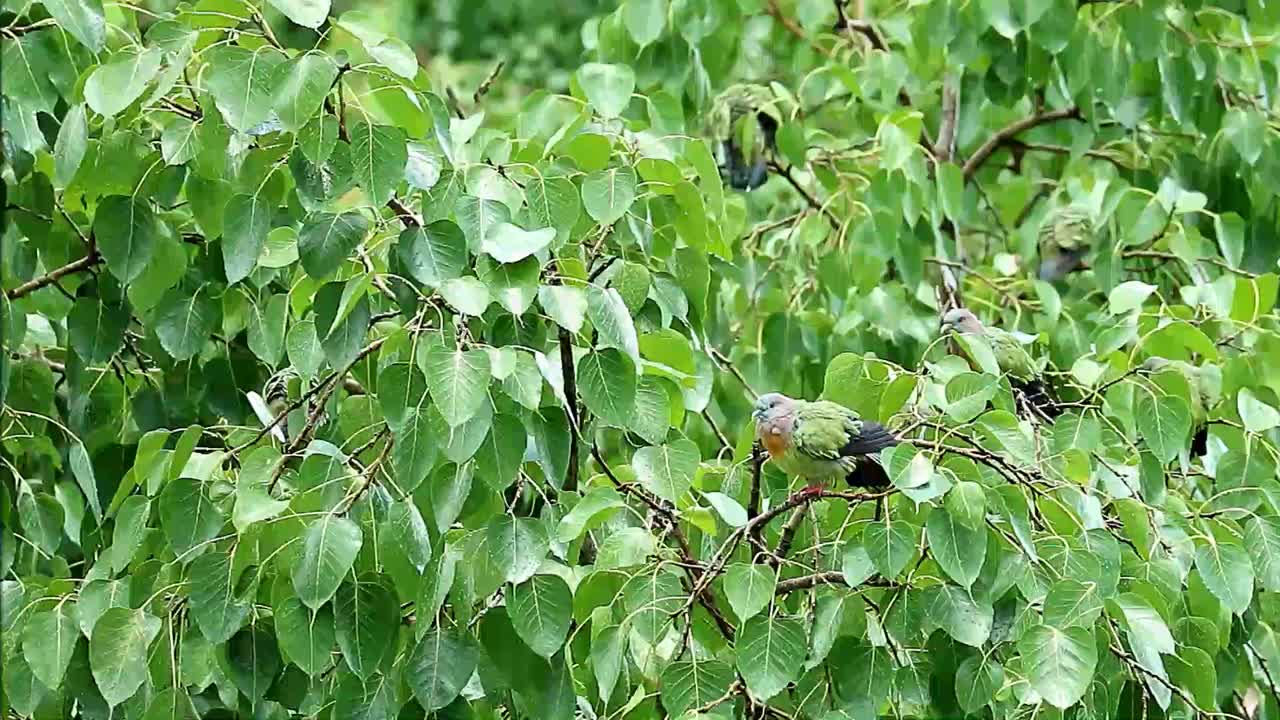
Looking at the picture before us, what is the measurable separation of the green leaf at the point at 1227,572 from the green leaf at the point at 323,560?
0.80 metres

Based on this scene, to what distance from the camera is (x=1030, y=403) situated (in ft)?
5.89

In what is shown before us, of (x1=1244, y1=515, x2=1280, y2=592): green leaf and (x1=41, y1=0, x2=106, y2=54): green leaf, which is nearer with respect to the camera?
(x1=41, y1=0, x2=106, y2=54): green leaf

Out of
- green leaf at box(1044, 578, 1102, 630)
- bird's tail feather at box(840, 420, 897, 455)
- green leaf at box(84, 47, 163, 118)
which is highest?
green leaf at box(84, 47, 163, 118)

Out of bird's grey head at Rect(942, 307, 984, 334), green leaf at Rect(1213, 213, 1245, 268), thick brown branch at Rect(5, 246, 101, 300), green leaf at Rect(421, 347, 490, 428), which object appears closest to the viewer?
green leaf at Rect(421, 347, 490, 428)

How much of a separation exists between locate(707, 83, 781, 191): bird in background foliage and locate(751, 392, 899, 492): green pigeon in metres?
0.95

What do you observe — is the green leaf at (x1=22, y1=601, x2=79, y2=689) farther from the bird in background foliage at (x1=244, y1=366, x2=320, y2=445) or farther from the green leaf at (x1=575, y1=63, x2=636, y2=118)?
the green leaf at (x1=575, y1=63, x2=636, y2=118)

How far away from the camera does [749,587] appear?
4.48ft

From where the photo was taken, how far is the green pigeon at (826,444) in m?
1.46

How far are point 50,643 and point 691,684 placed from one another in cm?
57

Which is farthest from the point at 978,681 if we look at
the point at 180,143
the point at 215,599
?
the point at 180,143

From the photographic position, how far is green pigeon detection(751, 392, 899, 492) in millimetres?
1455

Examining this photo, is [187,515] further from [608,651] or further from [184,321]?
[608,651]

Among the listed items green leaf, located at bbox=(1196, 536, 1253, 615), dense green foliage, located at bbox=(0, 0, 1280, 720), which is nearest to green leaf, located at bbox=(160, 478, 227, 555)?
dense green foliage, located at bbox=(0, 0, 1280, 720)

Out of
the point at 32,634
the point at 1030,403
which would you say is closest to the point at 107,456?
the point at 32,634
